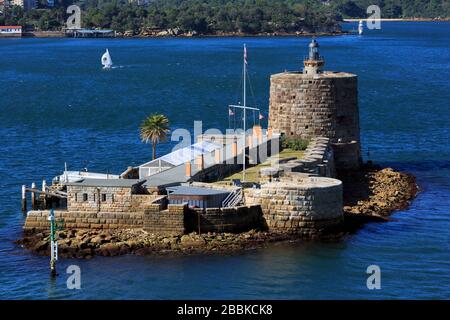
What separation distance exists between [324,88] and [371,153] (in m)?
11.6

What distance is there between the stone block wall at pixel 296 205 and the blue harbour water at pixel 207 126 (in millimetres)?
974

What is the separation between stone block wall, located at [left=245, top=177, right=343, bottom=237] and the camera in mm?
41031

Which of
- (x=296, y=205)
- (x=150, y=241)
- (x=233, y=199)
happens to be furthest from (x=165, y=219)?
(x=296, y=205)

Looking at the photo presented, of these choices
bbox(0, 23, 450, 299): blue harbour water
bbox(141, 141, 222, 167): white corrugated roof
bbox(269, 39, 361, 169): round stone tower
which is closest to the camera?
bbox(0, 23, 450, 299): blue harbour water

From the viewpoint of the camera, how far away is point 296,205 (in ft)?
135

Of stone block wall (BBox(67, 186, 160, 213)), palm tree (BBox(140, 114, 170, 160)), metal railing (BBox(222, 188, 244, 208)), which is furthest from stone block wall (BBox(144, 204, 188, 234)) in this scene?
palm tree (BBox(140, 114, 170, 160))

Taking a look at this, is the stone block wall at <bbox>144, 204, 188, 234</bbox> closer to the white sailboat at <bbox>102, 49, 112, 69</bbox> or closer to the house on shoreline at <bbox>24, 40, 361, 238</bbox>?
the house on shoreline at <bbox>24, 40, 361, 238</bbox>

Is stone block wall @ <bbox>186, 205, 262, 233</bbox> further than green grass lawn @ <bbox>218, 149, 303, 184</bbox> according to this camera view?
No

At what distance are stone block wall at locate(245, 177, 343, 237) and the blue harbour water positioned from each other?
0.97 meters

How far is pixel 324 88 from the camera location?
176 ft

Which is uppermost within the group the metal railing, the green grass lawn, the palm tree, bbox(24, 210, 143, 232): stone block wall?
the palm tree

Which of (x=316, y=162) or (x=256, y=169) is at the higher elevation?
(x=316, y=162)

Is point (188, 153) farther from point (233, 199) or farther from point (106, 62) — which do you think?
point (106, 62)

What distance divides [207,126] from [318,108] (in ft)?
76.1
